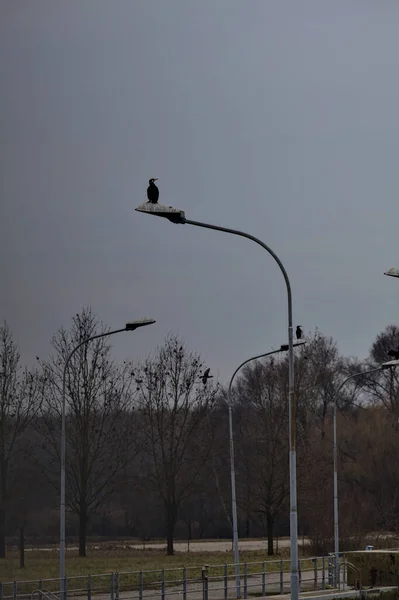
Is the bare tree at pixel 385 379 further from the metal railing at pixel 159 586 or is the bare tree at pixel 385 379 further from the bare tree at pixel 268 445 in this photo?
the metal railing at pixel 159 586

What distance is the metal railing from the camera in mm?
28125

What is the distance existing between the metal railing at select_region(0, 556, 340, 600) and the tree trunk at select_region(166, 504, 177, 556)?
14.2 m

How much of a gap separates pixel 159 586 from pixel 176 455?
911 inches

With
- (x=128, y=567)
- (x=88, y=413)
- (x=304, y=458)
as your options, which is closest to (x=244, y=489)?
(x=304, y=458)

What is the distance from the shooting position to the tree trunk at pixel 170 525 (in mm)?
53562

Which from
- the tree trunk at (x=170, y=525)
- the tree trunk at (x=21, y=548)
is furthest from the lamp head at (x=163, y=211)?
the tree trunk at (x=170, y=525)

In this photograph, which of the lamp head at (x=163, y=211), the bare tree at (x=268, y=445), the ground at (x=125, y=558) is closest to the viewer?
the lamp head at (x=163, y=211)

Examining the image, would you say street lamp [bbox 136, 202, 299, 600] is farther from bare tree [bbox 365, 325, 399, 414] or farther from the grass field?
bare tree [bbox 365, 325, 399, 414]

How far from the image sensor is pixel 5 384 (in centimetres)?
4416

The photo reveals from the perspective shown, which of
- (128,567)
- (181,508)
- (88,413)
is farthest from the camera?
(181,508)

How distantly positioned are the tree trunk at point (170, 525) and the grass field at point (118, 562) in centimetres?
46

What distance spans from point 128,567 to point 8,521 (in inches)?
282

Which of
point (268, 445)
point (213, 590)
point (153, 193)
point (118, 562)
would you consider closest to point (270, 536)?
point (268, 445)

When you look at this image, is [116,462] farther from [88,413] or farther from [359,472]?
[359,472]
